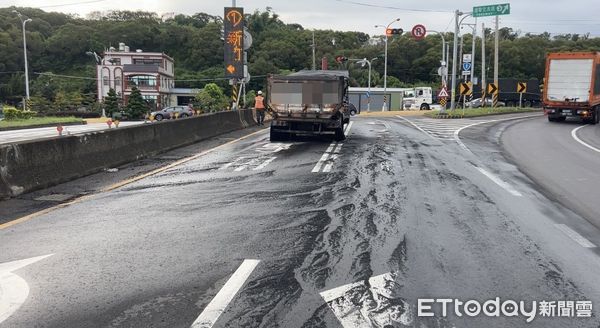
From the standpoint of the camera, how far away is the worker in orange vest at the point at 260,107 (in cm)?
2750

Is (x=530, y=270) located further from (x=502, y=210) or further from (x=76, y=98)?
(x=76, y=98)

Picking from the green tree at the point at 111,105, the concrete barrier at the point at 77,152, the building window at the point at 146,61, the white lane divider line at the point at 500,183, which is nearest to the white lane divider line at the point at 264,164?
the concrete barrier at the point at 77,152

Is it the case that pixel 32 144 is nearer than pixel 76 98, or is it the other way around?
pixel 32 144

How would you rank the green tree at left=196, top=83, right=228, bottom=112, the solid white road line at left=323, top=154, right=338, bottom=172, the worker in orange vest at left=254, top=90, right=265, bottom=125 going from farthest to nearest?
the green tree at left=196, top=83, right=228, bottom=112 < the worker in orange vest at left=254, top=90, right=265, bottom=125 < the solid white road line at left=323, top=154, right=338, bottom=172

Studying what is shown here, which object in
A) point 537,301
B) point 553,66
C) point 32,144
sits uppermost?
point 553,66

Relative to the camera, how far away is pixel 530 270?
556 centimetres

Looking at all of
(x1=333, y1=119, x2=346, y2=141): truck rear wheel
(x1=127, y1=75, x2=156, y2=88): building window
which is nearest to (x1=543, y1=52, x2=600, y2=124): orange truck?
(x1=333, y1=119, x2=346, y2=141): truck rear wheel

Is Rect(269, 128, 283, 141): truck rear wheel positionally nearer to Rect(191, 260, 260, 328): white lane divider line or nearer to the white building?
Rect(191, 260, 260, 328): white lane divider line

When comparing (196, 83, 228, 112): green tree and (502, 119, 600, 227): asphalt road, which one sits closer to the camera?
(502, 119, 600, 227): asphalt road

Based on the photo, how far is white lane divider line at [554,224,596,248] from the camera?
21.6ft

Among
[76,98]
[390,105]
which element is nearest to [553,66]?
[390,105]

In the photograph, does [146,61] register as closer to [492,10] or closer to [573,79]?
[492,10]

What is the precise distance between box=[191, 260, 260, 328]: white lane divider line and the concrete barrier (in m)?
5.48

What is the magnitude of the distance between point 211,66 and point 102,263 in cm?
12001
